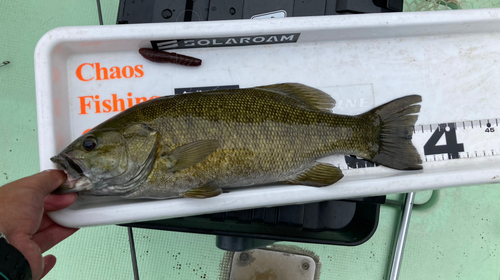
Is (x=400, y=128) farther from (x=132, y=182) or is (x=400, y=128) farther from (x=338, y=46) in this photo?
(x=132, y=182)

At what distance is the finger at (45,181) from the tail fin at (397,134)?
4.18 ft

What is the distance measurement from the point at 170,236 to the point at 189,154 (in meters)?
1.08

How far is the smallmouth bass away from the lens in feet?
3.74

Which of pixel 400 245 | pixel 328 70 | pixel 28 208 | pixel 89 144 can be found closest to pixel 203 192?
pixel 89 144

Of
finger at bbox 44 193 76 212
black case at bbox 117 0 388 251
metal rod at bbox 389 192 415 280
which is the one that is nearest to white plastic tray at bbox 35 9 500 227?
finger at bbox 44 193 76 212

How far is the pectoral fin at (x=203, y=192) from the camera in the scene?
Result: 117 centimetres

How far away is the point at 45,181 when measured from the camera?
105 centimetres

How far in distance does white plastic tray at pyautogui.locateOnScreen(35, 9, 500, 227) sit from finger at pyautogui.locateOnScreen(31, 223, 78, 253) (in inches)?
5.4

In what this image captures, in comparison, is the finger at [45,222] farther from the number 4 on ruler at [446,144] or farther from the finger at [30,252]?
the number 4 on ruler at [446,144]

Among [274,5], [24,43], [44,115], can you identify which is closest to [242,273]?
[44,115]

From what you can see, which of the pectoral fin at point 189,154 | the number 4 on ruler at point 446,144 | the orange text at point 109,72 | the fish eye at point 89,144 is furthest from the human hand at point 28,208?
the number 4 on ruler at point 446,144

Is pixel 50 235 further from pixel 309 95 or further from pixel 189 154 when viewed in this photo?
pixel 309 95

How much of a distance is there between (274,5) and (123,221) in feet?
4.19

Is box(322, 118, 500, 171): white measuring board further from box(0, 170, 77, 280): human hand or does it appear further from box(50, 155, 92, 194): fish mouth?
box(0, 170, 77, 280): human hand
